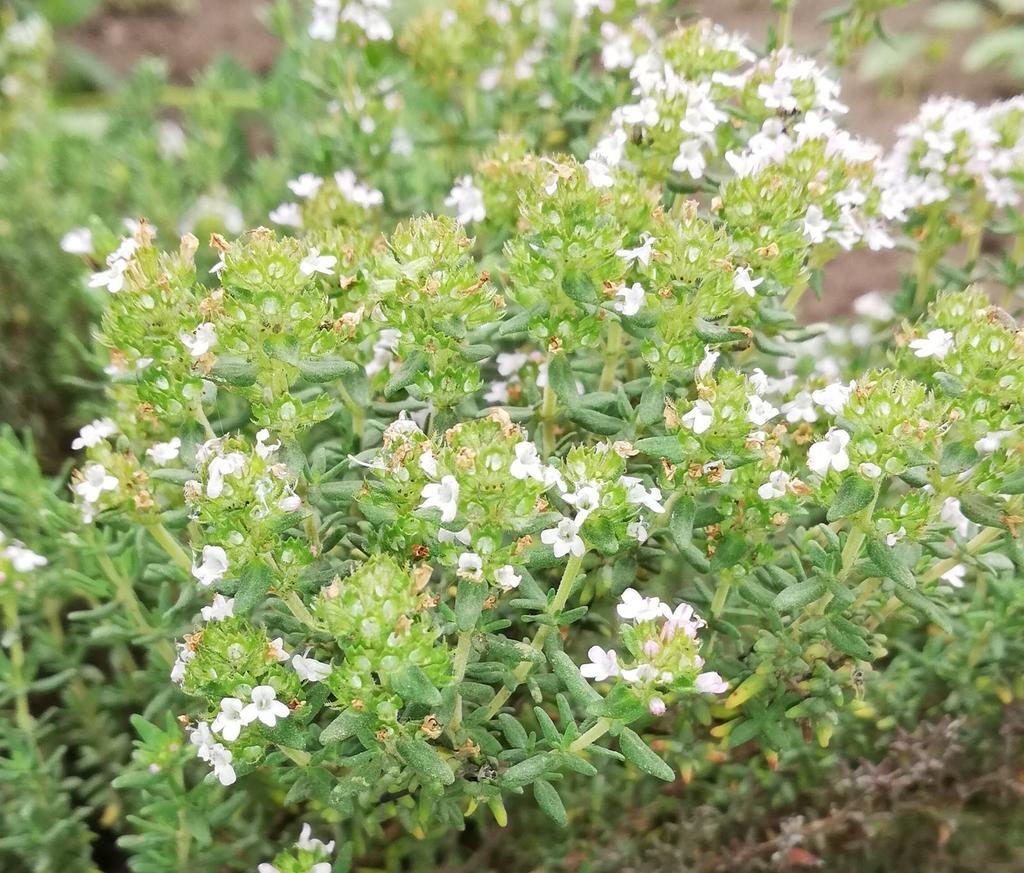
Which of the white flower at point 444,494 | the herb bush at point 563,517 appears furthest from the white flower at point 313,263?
the white flower at point 444,494

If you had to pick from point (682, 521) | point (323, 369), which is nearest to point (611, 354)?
point (682, 521)

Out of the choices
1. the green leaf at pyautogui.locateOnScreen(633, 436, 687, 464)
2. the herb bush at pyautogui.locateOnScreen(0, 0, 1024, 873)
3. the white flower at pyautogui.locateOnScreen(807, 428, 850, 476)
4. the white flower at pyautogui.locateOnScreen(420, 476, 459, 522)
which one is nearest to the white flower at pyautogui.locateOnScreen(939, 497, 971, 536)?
the herb bush at pyautogui.locateOnScreen(0, 0, 1024, 873)

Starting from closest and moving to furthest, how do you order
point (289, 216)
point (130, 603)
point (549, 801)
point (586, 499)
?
point (586, 499) < point (549, 801) < point (130, 603) < point (289, 216)

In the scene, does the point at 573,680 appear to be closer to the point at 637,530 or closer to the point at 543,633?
the point at 543,633

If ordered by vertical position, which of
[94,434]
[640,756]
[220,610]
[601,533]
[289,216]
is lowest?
[640,756]

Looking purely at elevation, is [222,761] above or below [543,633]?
below

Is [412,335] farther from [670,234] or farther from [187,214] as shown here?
[187,214]

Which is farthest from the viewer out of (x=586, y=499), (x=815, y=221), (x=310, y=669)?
(x=815, y=221)

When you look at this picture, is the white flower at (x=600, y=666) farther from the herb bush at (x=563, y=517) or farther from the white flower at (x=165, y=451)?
the white flower at (x=165, y=451)
